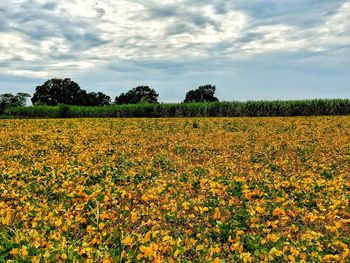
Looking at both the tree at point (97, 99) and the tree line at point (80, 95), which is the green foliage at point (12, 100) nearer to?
the tree line at point (80, 95)

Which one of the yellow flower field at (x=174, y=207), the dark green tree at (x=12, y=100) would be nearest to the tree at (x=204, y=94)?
the dark green tree at (x=12, y=100)

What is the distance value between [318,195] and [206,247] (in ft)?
11.1

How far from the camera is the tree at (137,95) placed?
62391mm

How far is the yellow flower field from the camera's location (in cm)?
407

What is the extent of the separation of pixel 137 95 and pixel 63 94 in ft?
40.5

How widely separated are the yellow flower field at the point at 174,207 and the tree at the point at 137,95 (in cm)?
5083

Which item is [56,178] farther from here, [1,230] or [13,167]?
[1,230]

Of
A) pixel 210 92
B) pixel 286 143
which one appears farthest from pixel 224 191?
pixel 210 92

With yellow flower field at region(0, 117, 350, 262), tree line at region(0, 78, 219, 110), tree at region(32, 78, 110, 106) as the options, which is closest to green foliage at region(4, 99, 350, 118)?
tree line at region(0, 78, 219, 110)

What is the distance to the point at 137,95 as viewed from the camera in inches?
2482

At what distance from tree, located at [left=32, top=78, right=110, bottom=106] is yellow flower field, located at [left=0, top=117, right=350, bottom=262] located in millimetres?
51334

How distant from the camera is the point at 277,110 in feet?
128

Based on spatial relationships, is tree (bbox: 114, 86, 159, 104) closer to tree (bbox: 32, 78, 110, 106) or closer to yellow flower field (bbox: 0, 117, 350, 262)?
tree (bbox: 32, 78, 110, 106)

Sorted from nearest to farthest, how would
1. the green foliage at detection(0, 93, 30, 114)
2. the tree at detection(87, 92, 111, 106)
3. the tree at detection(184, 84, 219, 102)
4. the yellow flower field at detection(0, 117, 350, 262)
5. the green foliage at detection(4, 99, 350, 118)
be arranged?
1. the yellow flower field at detection(0, 117, 350, 262)
2. the green foliage at detection(4, 99, 350, 118)
3. the green foliage at detection(0, 93, 30, 114)
4. the tree at detection(184, 84, 219, 102)
5. the tree at detection(87, 92, 111, 106)
